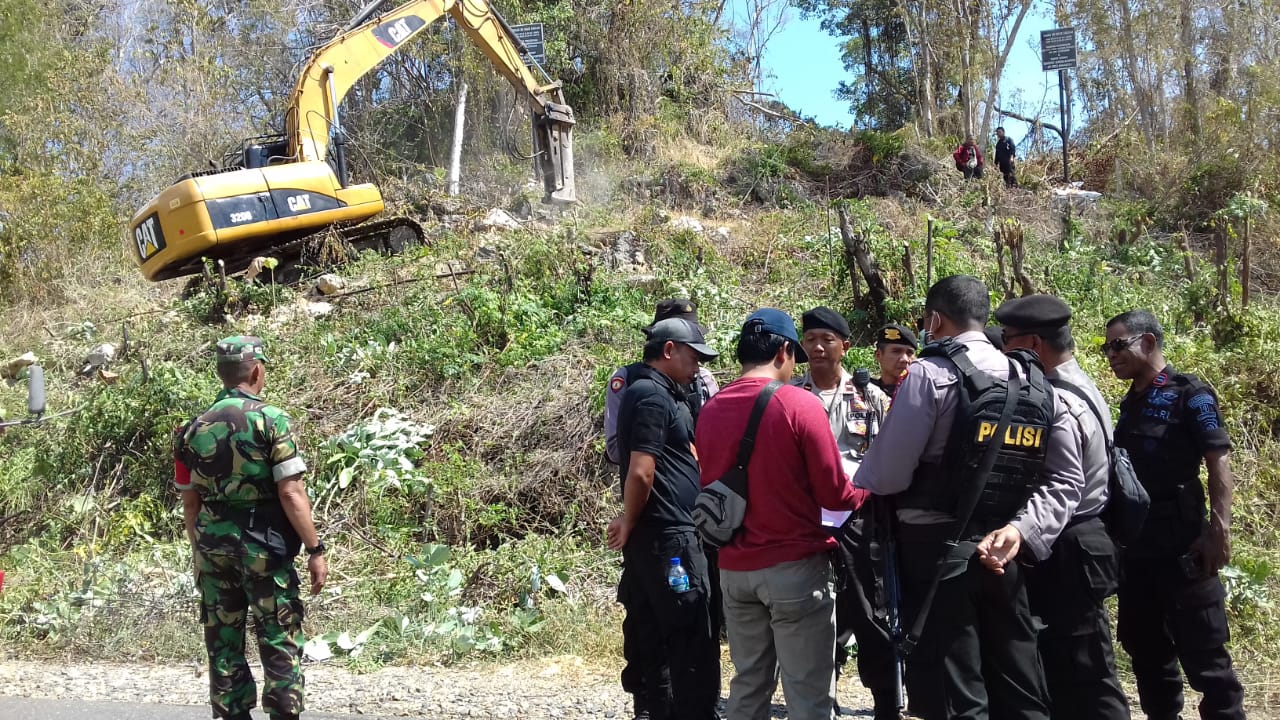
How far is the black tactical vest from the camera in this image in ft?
10.4

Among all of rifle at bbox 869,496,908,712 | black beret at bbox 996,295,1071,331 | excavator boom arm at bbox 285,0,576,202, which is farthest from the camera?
excavator boom arm at bbox 285,0,576,202

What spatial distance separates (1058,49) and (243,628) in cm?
1644

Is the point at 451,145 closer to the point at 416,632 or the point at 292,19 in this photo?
the point at 292,19

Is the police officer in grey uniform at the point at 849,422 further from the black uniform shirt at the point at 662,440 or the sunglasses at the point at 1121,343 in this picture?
the sunglasses at the point at 1121,343

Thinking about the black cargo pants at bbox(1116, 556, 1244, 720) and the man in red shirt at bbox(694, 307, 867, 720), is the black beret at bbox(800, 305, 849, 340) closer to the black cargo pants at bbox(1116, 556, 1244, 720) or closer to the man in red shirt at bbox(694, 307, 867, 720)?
the man in red shirt at bbox(694, 307, 867, 720)

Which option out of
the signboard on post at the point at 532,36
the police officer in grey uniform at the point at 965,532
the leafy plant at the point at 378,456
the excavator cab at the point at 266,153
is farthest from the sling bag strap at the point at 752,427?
the signboard on post at the point at 532,36

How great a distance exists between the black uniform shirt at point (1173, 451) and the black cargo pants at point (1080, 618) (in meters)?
0.58

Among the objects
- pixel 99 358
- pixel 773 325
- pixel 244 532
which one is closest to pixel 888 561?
pixel 773 325

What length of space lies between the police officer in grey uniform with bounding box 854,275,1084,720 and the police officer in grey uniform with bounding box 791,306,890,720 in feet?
1.43

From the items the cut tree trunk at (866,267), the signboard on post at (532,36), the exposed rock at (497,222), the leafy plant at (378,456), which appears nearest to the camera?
the leafy plant at (378,456)

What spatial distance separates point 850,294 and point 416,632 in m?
5.89

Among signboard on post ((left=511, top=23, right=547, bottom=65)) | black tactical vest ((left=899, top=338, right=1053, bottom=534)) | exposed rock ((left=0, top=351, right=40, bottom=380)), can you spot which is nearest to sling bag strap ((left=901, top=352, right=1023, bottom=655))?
black tactical vest ((left=899, top=338, right=1053, bottom=534))

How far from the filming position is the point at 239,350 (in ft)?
13.4

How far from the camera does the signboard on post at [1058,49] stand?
16.6m
